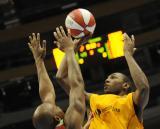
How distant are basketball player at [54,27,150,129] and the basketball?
0.36 meters

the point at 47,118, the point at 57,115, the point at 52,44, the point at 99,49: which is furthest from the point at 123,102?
the point at 52,44

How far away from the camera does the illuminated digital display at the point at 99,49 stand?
1165cm

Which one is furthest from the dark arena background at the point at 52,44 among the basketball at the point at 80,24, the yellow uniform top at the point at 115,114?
the yellow uniform top at the point at 115,114

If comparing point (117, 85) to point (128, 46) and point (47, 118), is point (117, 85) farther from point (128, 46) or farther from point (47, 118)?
point (47, 118)

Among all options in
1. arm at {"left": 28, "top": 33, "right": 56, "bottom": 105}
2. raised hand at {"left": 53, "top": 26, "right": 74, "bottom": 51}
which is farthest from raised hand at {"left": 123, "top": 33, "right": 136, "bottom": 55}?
arm at {"left": 28, "top": 33, "right": 56, "bottom": 105}

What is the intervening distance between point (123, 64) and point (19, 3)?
12.1 ft

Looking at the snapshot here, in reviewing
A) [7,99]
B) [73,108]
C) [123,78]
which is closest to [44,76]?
[123,78]

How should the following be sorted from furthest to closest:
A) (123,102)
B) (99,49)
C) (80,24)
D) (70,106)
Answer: (99,49) < (80,24) < (123,102) < (70,106)

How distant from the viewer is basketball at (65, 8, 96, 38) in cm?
523

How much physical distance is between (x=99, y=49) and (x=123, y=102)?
6750mm

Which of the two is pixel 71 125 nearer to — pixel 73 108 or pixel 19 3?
pixel 73 108

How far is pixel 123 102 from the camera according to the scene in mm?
5027

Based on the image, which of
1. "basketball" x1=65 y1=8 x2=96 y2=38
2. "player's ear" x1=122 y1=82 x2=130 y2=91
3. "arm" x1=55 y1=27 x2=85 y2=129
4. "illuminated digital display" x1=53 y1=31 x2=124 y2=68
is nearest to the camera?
"arm" x1=55 y1=27 x2=85 y2=129

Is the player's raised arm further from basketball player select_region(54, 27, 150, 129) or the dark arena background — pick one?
the dark arena background
